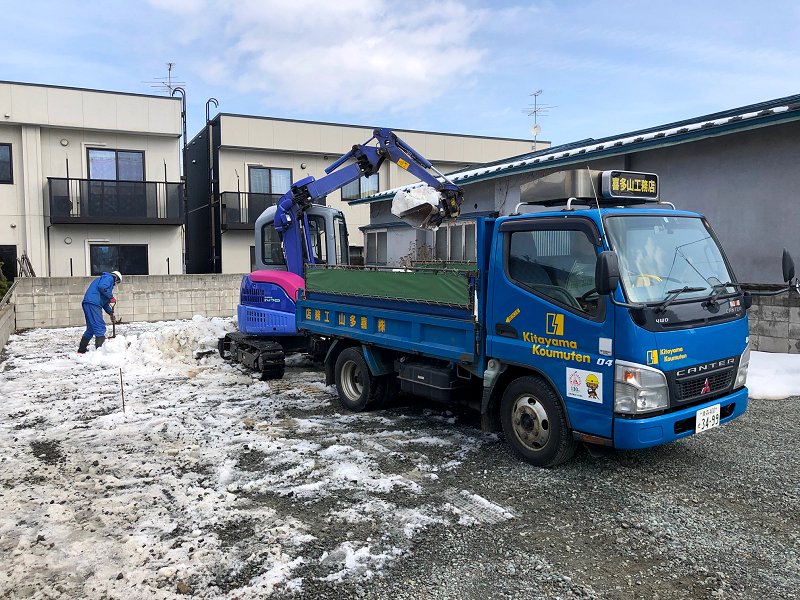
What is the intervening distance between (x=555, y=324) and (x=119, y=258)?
18.7 meters

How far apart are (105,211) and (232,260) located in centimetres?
466

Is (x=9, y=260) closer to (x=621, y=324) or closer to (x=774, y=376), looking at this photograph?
(x=621, y=324)

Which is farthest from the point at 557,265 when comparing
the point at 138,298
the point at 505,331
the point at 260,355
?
the point at 138,298

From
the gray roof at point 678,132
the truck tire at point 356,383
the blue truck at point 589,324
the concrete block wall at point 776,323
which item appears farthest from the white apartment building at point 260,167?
the blue truck at point 589,324

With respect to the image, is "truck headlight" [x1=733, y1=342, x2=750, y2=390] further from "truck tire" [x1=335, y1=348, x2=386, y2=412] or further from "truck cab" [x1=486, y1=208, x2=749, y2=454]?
"truck tire" [x1=335, y1=348, x2=386, y2=412]

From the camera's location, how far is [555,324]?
4852mm

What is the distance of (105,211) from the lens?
62.8ft

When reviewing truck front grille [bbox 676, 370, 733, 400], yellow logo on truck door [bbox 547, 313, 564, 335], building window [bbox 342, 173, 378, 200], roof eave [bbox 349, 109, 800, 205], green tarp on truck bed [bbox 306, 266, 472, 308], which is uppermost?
building window [bbox 342, 173, 378, 200]

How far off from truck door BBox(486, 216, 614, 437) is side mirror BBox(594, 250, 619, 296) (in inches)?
10.7

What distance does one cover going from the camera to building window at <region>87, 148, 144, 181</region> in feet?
64.3

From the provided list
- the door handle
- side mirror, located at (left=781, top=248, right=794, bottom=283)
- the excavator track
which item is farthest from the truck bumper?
the excavator track

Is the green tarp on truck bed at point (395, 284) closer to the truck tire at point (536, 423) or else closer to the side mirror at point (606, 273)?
the truck tire at point (536, 423)

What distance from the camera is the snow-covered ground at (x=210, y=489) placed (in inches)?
143

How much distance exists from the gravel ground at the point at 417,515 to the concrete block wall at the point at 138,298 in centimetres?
1018
